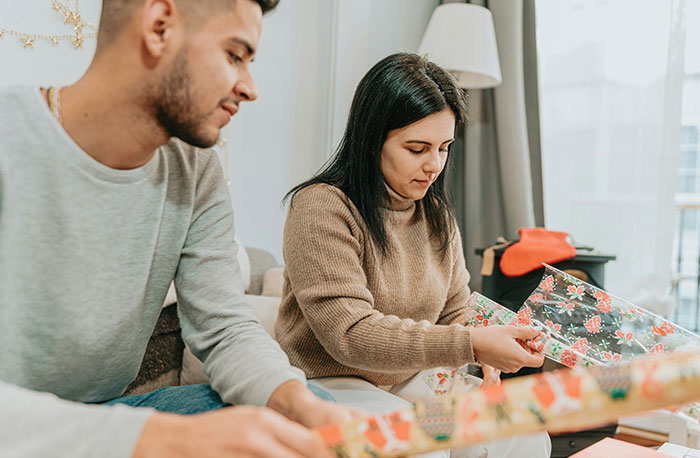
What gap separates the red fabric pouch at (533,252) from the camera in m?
2.03

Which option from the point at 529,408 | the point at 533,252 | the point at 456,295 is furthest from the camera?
the point at 533,252

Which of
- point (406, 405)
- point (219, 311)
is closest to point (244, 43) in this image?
point (219, 311)

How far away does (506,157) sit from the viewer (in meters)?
2.72

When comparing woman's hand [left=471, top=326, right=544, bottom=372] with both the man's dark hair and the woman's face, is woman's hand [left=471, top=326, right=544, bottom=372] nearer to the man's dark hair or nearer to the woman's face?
the woman's face

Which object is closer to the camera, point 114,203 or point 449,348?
point 114,203

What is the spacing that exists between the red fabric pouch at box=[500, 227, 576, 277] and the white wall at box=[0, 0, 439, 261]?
0.89 metres

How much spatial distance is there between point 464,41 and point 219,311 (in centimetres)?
191

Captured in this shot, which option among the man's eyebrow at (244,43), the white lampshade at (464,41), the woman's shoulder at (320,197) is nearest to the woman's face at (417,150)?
the woman's shoulder at (320,197)

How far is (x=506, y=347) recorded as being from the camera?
1022mm

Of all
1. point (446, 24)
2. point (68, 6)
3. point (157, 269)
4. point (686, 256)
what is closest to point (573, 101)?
point (446, 24)

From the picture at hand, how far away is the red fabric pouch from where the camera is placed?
79.9 inches

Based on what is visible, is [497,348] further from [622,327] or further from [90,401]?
[90,401]

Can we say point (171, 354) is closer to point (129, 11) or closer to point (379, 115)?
point (379, 115)

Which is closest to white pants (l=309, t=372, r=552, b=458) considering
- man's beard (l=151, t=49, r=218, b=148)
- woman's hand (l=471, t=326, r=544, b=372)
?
woman's hand (l=471, t=326, r=544, b=372)
